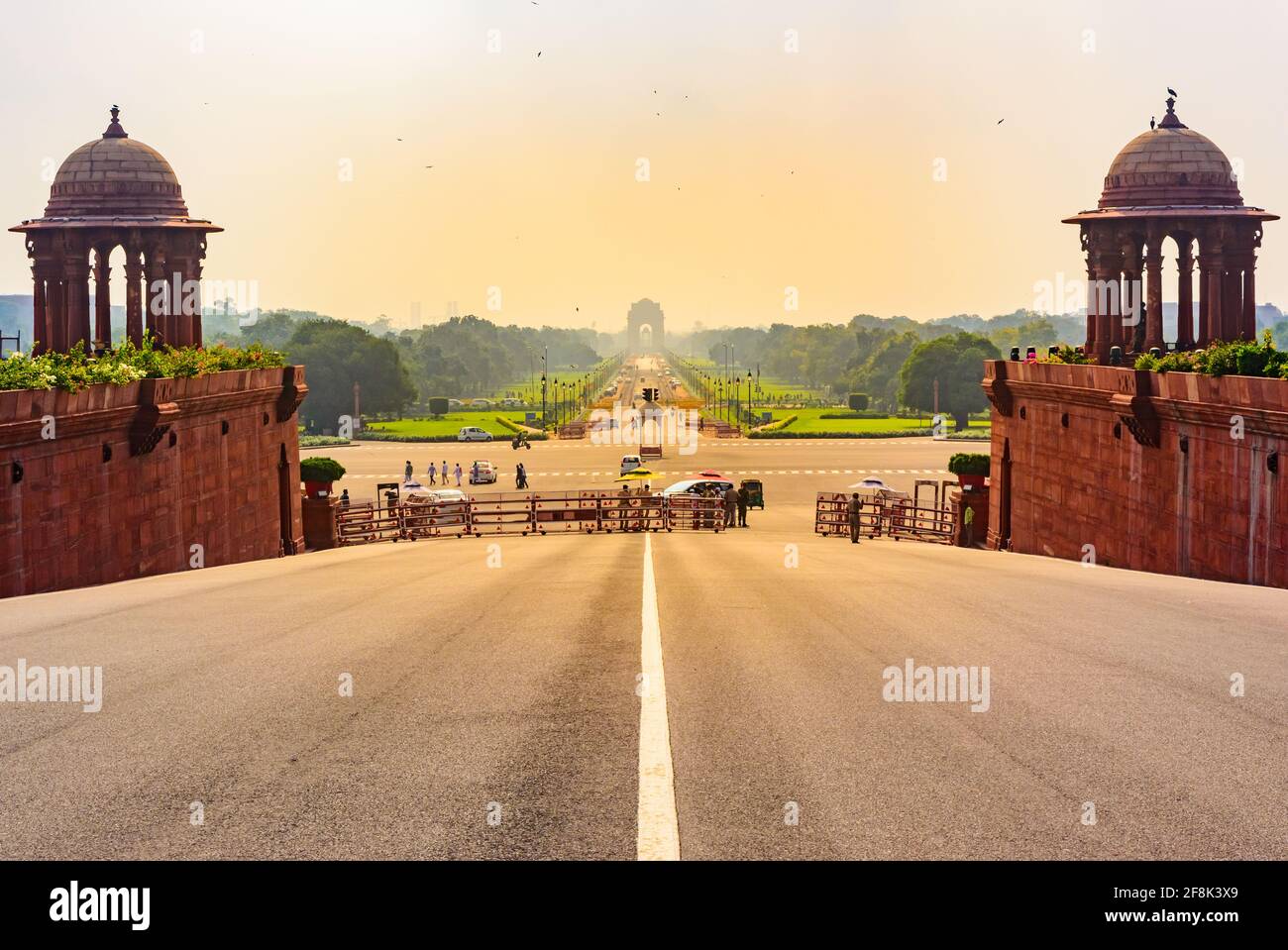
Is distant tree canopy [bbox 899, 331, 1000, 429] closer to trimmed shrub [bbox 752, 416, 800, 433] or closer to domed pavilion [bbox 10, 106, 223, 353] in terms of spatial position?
trimmed shrub [bbox 752, 416, 800, 433]

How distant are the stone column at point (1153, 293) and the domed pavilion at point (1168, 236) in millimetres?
34

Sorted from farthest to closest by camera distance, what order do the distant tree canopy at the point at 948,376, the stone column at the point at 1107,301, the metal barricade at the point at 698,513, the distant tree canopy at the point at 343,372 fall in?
the distant tree canopy at the point at 343,372 → the distant tree canopy at the point at 948,376 → the metal barricade at the point at 698,513 → the stone column at the point at 1107,301

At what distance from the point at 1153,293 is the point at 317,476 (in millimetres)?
28999

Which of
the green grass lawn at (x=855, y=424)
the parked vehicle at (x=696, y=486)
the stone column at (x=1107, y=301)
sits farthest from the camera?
the green grass lawn at (x=855, y=424)

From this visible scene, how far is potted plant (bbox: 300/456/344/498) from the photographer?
4106 cm

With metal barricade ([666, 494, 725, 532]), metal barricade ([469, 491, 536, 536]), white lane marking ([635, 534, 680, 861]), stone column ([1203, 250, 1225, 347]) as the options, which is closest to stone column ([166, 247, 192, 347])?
metal barricade ([469, 491, 536, 536])

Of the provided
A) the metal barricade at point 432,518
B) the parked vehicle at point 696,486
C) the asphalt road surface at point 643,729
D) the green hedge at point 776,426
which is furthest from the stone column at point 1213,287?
the green hedge at point 776,426

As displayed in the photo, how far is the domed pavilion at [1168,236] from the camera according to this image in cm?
4244

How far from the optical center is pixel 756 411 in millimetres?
162000

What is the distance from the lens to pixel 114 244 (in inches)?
1725

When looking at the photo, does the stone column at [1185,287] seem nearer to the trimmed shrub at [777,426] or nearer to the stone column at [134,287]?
the stone column at [134,287]

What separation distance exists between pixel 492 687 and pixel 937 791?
4.18m

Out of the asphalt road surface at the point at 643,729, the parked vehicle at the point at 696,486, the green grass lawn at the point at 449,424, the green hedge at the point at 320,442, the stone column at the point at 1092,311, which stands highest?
the stone column at the point at 1092,311
